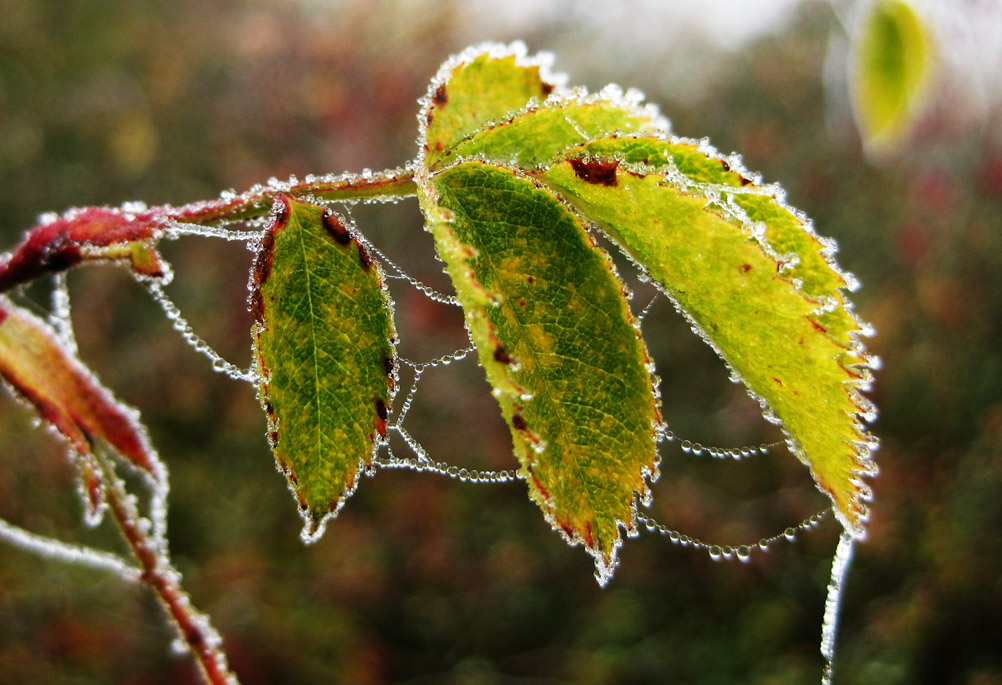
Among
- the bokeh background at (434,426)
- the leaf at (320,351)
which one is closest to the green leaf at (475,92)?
the leaf at (320,351)

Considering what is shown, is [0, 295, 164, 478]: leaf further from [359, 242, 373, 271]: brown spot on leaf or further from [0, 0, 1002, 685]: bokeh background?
[0, 0, 1002, 685]: bokeh background

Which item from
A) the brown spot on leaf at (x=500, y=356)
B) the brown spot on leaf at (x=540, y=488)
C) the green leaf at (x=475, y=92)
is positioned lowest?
the brown spot on leaf at (x=540, y=488)

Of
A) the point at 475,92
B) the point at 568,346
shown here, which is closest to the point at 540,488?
the point at 568,346

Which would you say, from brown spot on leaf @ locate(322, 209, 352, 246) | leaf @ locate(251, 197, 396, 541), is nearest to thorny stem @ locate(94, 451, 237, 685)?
leaf @ locate(251, 197, 396, 541)

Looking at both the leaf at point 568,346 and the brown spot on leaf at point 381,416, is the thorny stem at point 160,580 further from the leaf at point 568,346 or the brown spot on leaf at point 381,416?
the leaf at point 568,346

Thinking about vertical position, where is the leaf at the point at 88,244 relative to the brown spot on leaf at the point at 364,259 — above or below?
above

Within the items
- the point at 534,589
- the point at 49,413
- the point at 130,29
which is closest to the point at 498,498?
the point at 534,589

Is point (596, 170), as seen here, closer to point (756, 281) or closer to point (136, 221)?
point (756, 281)
